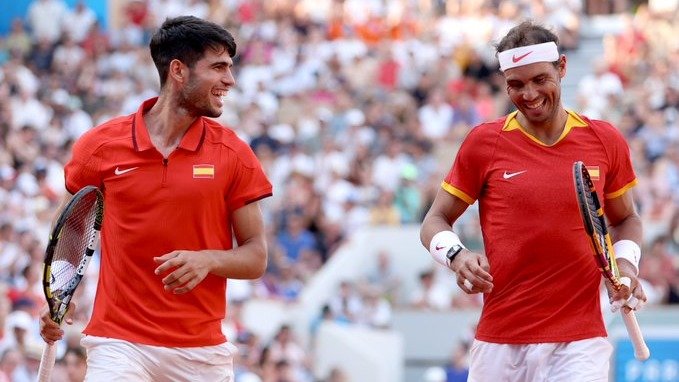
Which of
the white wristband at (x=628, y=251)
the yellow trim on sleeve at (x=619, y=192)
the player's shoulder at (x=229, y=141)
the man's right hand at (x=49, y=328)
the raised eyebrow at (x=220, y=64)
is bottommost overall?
the man's right hand at (x=49, y=328)

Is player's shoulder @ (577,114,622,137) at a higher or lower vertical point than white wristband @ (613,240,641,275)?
higher

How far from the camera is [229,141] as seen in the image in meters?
7.82

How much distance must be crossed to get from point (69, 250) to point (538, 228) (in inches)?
84.7

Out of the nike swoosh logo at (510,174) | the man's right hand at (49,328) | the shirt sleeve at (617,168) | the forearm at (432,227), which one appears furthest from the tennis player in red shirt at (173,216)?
the shirt sleeve at (617,168)

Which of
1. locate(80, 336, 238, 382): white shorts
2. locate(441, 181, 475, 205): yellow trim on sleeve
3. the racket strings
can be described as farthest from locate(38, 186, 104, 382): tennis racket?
locate(441, 181, 475, 205): yellow trim on sleeve

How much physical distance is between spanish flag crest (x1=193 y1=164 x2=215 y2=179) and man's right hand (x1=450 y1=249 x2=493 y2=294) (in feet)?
4.02

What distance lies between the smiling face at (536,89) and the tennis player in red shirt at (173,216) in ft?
4.10

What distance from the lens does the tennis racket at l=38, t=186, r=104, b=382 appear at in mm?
7324

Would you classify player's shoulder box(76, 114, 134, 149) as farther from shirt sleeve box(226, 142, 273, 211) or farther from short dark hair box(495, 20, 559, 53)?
short dark hair box(495, 20, 559, 53)

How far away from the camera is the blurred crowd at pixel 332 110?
19.2 m

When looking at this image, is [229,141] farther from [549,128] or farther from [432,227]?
[549,128]

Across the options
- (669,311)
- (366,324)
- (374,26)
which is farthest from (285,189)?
(374,26)

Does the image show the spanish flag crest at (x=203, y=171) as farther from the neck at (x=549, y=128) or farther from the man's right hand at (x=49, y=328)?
the neck at (x=549, y=128)

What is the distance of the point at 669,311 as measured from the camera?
720 inches
